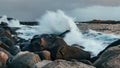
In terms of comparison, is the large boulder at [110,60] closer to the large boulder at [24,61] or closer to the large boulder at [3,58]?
the large boulder at [24,61]

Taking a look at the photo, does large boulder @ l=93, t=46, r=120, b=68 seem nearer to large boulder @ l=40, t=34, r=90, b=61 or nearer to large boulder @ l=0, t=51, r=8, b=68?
large boulder @ l=0, t=51, r=8, b=68

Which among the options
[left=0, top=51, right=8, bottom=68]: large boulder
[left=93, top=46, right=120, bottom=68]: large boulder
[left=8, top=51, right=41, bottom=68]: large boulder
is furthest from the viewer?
[left=0, top=51, right=8, bottom=68]: large boulder

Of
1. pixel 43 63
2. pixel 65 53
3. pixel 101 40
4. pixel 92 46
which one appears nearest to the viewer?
pixel 43 63

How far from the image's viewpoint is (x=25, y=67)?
1338 centimetres

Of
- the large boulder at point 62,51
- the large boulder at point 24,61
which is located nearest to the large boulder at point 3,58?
the large boulder at point 24,61

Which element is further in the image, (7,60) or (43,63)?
(7,60)

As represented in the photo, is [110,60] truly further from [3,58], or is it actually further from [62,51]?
[62,51]

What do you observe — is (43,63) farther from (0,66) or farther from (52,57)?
(52,57)

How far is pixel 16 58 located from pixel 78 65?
14.1 ft

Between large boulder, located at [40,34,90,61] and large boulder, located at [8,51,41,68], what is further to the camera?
large boulder, located at [40,34,90,61]

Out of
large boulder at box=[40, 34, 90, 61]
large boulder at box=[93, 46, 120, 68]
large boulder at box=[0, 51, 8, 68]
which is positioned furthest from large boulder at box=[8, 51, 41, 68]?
large boulder at box=[40, 34, 90, 61]

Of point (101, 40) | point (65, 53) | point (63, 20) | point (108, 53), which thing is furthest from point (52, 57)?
point (63, 20)

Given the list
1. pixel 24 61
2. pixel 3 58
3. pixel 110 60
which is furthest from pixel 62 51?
pixel 110 60

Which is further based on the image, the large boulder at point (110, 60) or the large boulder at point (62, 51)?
the large boulder at point (62, 51)
